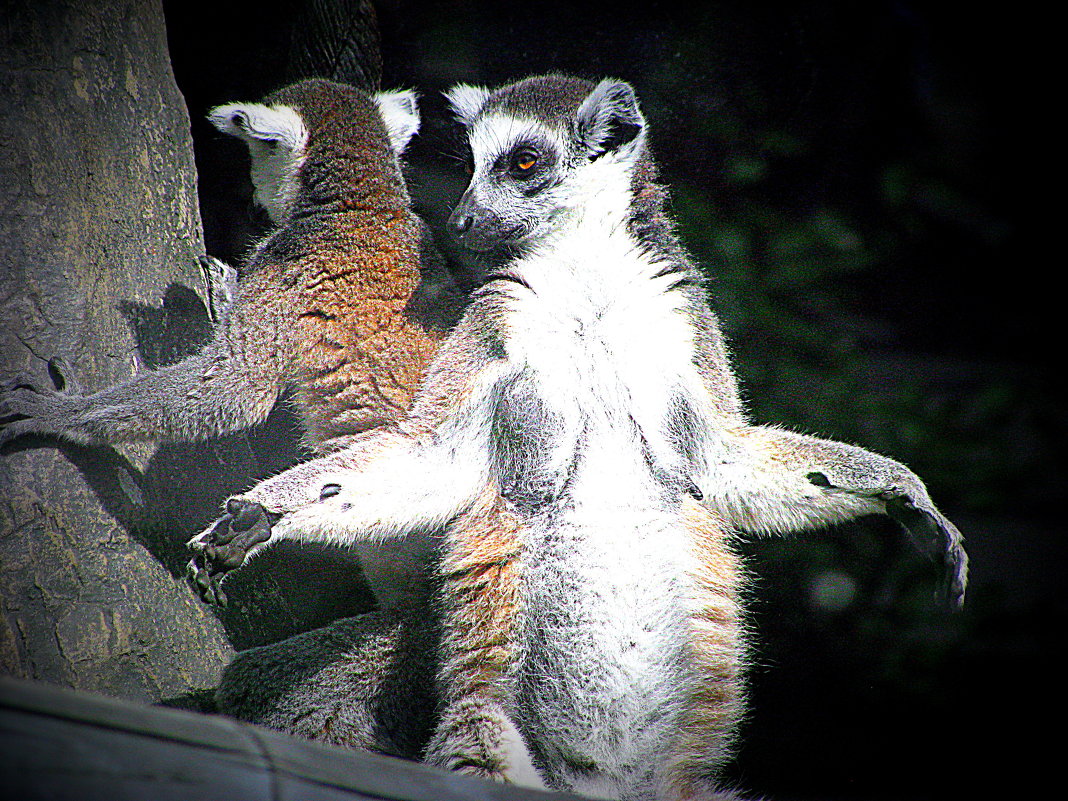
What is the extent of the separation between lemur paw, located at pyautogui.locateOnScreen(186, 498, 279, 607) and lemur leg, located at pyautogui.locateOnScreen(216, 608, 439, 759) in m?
0.19

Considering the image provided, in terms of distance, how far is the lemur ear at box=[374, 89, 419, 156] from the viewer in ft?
5.78

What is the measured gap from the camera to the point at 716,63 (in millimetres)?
1783

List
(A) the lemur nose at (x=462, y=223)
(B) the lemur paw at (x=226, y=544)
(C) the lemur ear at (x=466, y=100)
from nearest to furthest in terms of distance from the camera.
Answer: (B) the lemur paw at (x=226, y=544) < (A) the lemur nose at (x=462, y=223) < (C) the lemur ear at (x=466, y=100)

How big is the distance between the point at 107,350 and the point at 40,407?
0.17 metres

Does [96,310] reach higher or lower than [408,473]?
higher

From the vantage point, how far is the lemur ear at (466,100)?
5.57 ft

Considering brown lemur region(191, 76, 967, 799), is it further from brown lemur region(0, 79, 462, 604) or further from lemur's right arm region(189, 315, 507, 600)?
brown lemur region(0, 79, 462, 604)

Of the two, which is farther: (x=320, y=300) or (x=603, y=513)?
(x=320, y=300)

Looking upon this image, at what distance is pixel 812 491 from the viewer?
65.1 inches

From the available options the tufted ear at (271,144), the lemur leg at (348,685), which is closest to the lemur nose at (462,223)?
the tufted ear at (271,144)

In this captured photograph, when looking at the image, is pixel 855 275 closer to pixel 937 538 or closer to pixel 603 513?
pixel 937 538

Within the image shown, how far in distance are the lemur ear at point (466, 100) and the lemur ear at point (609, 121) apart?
0.73 ft

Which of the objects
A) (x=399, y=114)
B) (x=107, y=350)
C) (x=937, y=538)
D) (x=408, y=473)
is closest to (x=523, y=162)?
(x=399, y=114)

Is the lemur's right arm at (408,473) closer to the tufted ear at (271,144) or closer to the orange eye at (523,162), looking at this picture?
the orange eye at (523,162)
